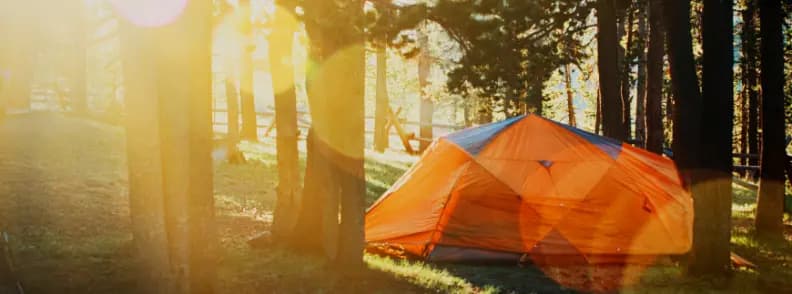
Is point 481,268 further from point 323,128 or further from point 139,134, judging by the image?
point 139,134

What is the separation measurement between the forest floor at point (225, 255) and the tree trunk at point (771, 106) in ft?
2.91

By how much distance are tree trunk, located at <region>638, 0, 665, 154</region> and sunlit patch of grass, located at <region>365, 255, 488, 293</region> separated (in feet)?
29.2

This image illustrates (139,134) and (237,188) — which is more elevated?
(139,134)

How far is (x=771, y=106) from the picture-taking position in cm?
1270

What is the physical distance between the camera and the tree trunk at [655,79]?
15.8 metres

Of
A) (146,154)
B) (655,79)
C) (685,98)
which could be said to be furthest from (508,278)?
(655,79)

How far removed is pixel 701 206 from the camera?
8.95 metres

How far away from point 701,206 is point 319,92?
15.7ft

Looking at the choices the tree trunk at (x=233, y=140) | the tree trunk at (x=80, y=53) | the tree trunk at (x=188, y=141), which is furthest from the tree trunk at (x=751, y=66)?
the tree trunk at (x=80, y=53)

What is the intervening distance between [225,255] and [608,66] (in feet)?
27.7

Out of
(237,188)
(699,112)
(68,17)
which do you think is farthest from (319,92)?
(68,17)

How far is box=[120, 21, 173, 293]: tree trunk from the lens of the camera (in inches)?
241

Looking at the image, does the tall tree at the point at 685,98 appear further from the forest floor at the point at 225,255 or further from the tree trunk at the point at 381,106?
the tree trunk at the point at 381,106

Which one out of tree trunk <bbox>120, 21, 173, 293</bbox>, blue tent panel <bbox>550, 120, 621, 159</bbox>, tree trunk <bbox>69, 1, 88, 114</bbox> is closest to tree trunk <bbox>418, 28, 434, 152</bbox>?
tree trunk <bbox>69, 1, 88, 114</bbox>
